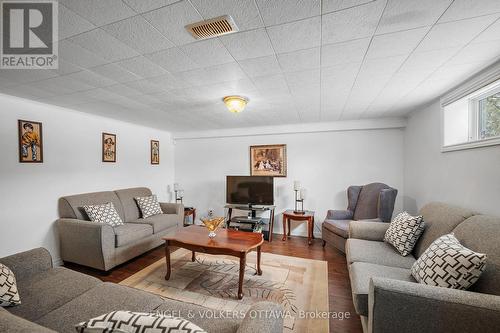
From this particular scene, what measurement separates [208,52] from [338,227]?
2843mm

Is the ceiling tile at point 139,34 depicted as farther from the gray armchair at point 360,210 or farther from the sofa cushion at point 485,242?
the gray armchair at point 360,210

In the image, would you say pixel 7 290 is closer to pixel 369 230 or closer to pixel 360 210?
pixel 369 230

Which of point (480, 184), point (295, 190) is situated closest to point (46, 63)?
point (295, 190)

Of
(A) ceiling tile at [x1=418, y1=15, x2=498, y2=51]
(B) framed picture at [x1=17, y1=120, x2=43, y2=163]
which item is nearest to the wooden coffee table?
(B) framed picture at [x1=17, y1=120, x2=43, y2=163]

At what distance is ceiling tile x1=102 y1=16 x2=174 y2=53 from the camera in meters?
1.25

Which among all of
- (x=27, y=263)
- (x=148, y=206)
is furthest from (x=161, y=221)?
(x=27, y=263)

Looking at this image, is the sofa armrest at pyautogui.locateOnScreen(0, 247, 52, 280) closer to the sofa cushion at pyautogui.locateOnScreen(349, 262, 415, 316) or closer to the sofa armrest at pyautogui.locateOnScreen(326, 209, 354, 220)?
the sofa cushion at pyautogui.locateOnScreen(349, 262, 415, 316)

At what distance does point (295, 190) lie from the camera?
398cm

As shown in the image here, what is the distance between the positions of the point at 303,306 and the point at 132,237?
237cm

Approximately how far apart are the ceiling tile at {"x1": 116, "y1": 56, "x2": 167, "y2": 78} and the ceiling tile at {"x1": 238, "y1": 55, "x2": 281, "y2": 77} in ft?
2.48

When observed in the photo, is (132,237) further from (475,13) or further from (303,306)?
(475,13)

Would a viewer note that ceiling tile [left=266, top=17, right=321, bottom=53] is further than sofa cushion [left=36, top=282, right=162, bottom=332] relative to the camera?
Yes

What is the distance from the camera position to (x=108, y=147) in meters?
3.63

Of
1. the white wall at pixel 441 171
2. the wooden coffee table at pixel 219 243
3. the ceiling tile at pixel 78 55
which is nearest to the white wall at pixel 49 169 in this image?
the ceiling tile at pixel 78 55
